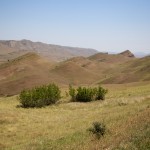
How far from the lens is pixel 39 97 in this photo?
41844 millimetres

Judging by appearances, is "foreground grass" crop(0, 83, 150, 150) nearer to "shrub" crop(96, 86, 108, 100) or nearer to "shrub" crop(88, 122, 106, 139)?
"shrub" crop(88, 122, 106, 139)

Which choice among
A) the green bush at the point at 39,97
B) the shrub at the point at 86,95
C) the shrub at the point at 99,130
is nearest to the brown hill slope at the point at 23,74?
the green bush at the point at 39,97

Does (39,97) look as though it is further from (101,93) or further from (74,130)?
(74,130)

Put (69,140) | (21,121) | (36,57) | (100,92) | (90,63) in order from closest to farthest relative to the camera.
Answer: (69,140) → (21,121) → (100,92) → (36,57) → (90,63)

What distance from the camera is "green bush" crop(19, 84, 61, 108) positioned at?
4119cm

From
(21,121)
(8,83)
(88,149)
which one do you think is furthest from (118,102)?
Result: (8,83)

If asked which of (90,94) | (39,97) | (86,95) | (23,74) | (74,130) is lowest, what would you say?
(74,130)

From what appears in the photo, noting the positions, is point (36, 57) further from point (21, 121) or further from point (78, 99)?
point (21, 121)

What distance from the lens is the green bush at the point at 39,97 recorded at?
4119cm

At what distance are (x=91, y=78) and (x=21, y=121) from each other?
7937 cm

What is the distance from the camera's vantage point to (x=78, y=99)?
44594 mm

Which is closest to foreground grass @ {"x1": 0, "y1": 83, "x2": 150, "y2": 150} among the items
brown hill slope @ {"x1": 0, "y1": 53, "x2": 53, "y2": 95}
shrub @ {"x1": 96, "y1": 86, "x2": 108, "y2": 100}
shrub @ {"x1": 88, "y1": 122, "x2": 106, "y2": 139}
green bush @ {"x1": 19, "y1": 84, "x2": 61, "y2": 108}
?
shrub @ {"x1": 88, "y1": 122, "x2": 106, "y2": 139}

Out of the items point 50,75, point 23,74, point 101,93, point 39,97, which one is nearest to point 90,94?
point 101,93

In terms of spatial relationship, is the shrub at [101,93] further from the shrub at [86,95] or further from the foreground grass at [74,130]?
the foreground grass at [74,130]
